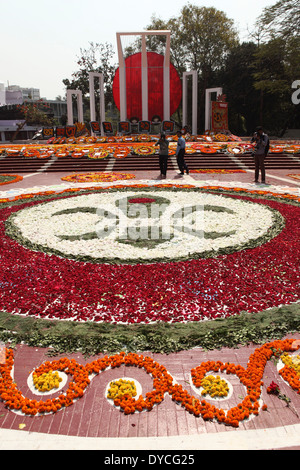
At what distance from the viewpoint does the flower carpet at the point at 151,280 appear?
2.89 metres

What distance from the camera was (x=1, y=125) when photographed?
5672 cm

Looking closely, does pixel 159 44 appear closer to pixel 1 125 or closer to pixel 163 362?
pixel 1 125

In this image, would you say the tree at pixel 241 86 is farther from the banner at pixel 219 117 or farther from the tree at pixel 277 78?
the banner at pixel 219 117

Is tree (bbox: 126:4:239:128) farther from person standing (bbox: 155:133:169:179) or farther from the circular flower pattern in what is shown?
the circular flower pattern

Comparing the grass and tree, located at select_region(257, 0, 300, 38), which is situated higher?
tree, located at select_region(257, 0, 300, 38)

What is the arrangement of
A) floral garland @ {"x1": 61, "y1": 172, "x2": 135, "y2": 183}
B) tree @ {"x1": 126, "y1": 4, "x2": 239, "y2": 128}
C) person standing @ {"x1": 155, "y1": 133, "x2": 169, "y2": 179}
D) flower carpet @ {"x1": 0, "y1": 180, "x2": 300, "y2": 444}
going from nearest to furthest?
flower carpet @ {"x1": 0, "y1": 180, "x2": 300, "y2": 444} < person standing @ {"x1": 155, "y1": 133, "x2": 169, "y2": 179} < floral garland @ {"x1": 61, "y1": 172, "x2": 135, "y2": 183} < tree @ {"x1": 126, "y1": 4, "x2": 239, "y2": 128}

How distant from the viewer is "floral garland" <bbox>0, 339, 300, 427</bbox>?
2.70m

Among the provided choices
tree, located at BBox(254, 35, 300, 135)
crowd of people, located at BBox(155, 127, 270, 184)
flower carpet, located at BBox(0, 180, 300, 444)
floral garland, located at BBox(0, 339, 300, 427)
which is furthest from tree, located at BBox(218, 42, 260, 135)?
floral garland, located at BBox(0, 339, 300, 427)

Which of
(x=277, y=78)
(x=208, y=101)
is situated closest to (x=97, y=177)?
(x=208, y=101)

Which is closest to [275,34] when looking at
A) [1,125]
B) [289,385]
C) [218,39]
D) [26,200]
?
[218,39]

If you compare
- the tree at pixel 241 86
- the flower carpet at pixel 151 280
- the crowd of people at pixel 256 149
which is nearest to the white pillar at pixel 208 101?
the tree at pixel 241 86

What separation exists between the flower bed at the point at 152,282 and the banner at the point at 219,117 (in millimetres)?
24489

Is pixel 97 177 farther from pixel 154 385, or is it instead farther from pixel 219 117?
pixel 219 117

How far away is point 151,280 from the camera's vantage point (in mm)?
4977
